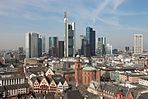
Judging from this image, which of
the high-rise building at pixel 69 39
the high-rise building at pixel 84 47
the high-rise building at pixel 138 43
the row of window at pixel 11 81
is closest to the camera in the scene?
the row of window at pixel 11 81

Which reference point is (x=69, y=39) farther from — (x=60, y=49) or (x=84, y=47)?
(x=84, y=47)

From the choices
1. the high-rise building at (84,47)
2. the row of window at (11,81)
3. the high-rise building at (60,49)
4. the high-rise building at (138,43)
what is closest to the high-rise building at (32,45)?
the high-rise building at (60,49)

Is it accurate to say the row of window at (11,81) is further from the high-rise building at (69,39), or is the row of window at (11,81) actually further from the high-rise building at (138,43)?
the high-rise building at (138,43)

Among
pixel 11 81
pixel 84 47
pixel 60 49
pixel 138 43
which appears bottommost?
pixel 11 81

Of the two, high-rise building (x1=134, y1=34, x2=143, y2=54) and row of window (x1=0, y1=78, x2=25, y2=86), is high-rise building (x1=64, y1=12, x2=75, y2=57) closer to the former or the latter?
high-rise building (x1=134, y1=34, x2=143, y2=54)

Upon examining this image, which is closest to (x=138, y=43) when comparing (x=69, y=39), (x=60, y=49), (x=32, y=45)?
(x=69, y=39)

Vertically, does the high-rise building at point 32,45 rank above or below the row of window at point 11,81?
above
